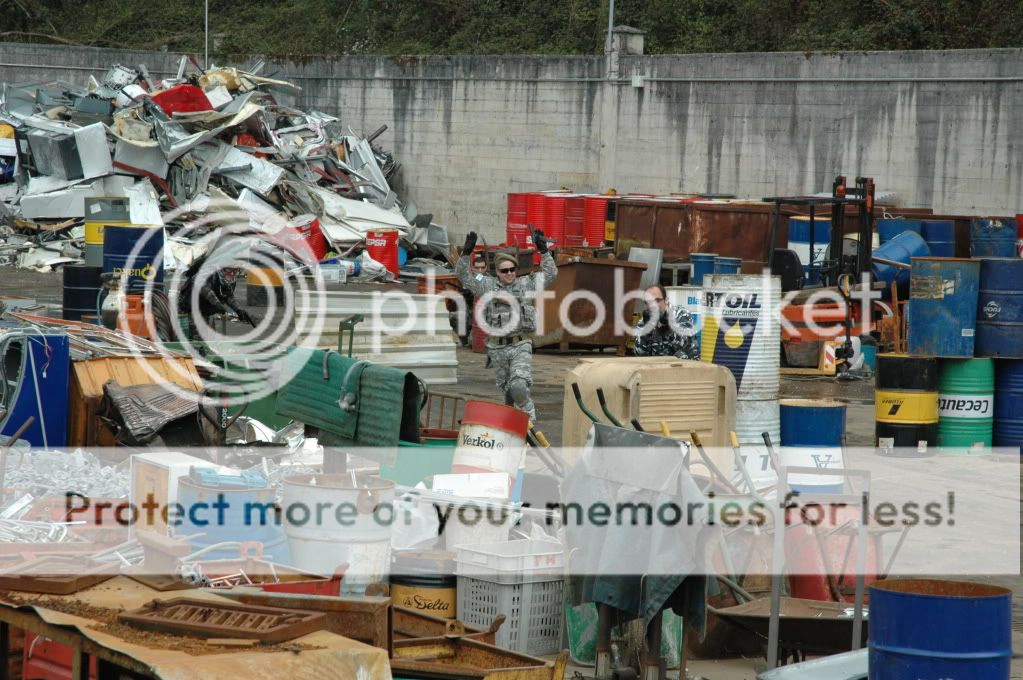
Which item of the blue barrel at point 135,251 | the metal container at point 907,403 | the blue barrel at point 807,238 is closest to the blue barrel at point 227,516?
the metal container at point 907,403

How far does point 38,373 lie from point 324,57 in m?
24.4

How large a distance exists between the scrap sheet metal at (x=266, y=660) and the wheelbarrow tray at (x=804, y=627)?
265 cm

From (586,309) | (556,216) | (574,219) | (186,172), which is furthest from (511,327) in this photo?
(186,172)

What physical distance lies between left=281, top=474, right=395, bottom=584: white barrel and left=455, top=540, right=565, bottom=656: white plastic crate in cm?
46

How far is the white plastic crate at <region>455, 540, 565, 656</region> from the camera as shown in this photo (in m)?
6.61

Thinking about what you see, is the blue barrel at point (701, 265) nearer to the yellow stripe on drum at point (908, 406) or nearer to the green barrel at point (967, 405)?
the green barrel at point (967, 405)

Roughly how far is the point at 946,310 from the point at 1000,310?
50 centimetres

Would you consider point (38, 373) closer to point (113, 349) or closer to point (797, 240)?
point (113, 349)

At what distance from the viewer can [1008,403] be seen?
1248cm

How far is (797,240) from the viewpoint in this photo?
65.4ft

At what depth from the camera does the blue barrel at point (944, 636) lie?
4.84 metres

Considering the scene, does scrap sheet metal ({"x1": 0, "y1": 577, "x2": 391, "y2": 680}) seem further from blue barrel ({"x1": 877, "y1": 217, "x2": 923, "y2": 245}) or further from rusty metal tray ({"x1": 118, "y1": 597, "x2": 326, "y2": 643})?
blue barrel ({"x1": 877, "y1": 217, "x2": 923, "y2": 245})

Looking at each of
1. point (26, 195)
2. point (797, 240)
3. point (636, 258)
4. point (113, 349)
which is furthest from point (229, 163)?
point (113, 349)

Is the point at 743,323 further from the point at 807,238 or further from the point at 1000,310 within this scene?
the point at 807,238
